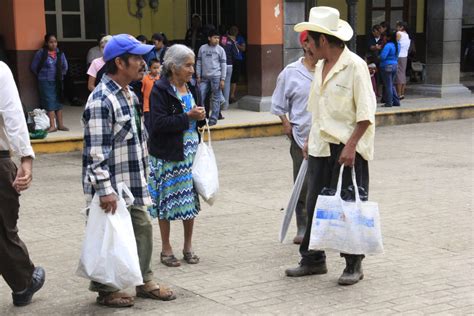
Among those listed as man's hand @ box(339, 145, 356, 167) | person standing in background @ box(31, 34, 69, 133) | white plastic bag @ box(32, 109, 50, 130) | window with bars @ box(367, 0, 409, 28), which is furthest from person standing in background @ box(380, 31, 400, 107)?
man's hand @ box(339, 145, 356, 167)

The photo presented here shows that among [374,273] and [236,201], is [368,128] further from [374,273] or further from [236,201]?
[236,201]

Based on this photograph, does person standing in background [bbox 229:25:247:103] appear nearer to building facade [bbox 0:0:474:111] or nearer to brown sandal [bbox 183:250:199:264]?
building facade [bbox 0:0:474:111]

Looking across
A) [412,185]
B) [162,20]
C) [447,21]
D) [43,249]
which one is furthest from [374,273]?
[162,20]

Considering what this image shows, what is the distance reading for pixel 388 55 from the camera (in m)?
16.7

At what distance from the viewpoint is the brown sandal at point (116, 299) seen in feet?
17.8

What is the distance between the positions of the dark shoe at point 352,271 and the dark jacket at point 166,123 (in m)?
1.42

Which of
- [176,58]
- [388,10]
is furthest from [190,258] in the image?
[388,10]

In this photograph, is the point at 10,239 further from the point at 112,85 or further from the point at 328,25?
the point at 328,25

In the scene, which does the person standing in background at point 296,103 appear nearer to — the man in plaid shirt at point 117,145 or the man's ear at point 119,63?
the man in plaid shirt at point 117,145

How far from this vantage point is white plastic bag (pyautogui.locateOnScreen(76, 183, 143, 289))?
510cm

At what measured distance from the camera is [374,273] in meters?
6.18

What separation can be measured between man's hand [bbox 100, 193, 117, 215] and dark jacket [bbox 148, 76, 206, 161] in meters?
1.15

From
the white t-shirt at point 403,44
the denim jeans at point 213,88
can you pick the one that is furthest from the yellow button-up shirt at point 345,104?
the white t-shirt at point 403,44

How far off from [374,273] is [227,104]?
10661 millimetres
